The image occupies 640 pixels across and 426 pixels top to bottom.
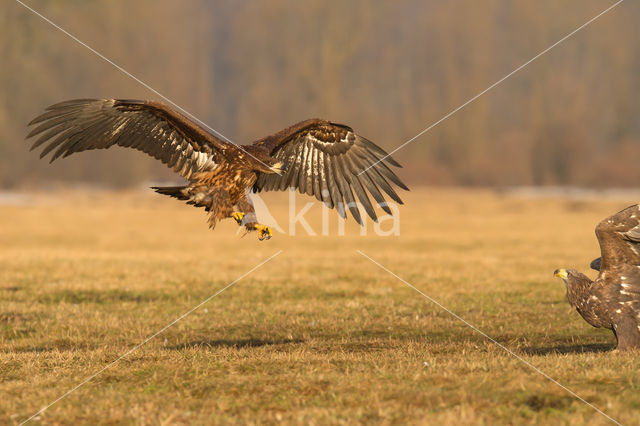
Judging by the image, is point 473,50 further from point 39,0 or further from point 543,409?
point 543,409

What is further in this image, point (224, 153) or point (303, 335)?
point (303, 335)

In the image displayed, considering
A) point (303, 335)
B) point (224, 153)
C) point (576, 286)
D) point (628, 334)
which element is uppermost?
point (224, 153)

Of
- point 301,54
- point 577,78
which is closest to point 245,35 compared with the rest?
point 301,54

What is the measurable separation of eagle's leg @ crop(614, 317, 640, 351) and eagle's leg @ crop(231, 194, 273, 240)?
4560mm

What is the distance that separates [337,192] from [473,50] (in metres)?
68.7

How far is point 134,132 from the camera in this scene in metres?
11.2

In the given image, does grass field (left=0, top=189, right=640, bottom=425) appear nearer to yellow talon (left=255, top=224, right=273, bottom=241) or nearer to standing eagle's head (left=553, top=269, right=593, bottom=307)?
standing eagle's head (left=553, top=269, right=593, bottom=307)

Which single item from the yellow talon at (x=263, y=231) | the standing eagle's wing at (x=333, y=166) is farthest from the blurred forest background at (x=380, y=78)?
the yellow talon at (x=263, y=231)

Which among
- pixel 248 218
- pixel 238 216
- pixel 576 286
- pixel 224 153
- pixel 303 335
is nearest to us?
pixel 576 286

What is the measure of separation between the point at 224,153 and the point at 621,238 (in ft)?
17.3

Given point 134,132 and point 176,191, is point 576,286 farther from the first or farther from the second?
point 134,132

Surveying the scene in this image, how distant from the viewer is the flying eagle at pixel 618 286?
952cm

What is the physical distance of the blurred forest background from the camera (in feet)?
227

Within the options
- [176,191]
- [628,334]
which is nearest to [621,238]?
[628,334]
